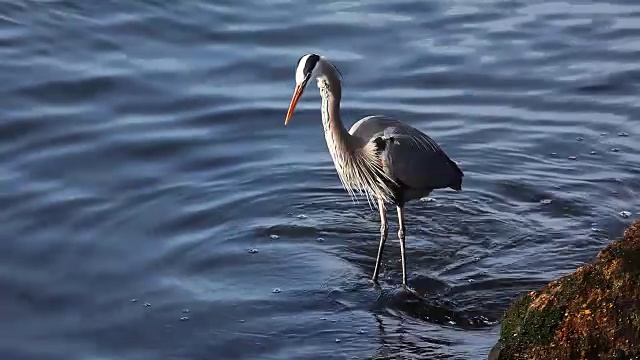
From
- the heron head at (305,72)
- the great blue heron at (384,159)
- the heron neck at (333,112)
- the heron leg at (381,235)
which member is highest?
the heron head at (305,72)

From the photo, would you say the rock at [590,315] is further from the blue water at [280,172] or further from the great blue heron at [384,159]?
the great blue heron at [384,159]

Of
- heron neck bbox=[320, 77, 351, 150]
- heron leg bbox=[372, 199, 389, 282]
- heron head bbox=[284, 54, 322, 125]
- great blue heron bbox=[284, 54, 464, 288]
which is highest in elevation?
heron head bbox=[284, 54, 322, 125]

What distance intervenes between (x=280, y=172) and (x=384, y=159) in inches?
70.1

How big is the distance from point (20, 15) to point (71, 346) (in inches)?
303

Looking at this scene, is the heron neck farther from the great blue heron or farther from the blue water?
the blue water

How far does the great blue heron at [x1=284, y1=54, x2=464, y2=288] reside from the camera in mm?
7965

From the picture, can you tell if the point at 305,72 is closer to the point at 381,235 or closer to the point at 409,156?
the point at 409,156

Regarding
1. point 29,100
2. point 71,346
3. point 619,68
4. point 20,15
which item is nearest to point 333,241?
point 71,346

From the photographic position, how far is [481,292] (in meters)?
7.38

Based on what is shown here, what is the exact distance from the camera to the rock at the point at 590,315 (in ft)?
16.1

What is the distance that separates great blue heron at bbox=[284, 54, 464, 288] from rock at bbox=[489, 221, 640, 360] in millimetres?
2697

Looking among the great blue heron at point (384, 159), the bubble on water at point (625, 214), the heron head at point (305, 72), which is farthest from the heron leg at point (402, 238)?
the bubble on water at point (625, 214)

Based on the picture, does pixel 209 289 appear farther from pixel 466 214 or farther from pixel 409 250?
pixel 466 214

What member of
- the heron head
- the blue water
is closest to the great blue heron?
the heron head
